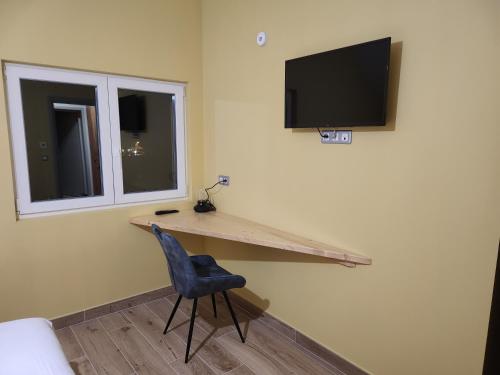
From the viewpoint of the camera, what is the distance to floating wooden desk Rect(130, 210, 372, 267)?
2027 mm

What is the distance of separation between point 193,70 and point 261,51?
83cm

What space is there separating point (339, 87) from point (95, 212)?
6.90ft

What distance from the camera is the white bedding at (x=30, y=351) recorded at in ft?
4.30

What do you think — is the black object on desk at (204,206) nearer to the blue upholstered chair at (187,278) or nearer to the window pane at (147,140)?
the window pane at (147,140)

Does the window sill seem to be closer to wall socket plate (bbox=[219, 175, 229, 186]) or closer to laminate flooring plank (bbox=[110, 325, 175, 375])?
wall socket plate (bbox=[219, 175, 229, 186])

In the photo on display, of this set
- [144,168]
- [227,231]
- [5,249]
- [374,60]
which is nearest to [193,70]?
[144,168]

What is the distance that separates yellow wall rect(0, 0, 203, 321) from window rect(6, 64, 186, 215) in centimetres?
9

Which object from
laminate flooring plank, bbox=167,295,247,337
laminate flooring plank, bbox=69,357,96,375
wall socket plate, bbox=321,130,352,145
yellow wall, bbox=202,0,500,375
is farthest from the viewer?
laminate flooring plank, bbox=167,295,247,337

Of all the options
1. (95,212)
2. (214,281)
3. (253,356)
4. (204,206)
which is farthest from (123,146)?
(253,356)

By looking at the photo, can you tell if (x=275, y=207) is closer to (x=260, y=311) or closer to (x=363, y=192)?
(x=363, y=192)

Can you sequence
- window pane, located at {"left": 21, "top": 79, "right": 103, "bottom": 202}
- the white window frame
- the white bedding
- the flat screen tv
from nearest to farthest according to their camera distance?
1. the white bedding
2. the flat screen tv
3. window pane, located at {"left": 21, "top": 79, "right": 103, "bottom": 202}
4. the white window frame

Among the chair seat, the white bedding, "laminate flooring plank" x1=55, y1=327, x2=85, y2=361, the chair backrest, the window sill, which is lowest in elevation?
"laminate flooring plank" x1=55, y1=327, x2=85, y2=361

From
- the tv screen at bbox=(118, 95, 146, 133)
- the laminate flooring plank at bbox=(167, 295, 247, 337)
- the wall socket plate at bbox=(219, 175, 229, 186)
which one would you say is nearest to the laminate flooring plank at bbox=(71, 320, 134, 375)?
the laminate flooring plank at bbox=(167, 295, 247, 337)

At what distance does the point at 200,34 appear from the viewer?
3.12 m
